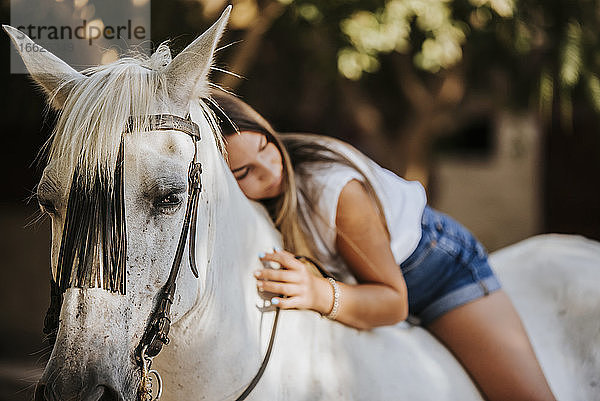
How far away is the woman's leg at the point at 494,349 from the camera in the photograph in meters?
1.75

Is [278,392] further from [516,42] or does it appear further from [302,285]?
[516,42]

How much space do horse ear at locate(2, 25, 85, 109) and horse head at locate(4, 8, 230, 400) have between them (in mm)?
44

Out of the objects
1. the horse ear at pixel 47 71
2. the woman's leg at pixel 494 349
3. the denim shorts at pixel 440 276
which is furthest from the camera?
the denim shorts at pixel 440 276

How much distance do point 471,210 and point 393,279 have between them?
266 inches

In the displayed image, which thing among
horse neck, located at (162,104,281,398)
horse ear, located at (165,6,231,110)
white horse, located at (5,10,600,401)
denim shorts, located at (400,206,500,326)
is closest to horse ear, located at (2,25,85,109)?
white horse, located at (5,10,600,401)

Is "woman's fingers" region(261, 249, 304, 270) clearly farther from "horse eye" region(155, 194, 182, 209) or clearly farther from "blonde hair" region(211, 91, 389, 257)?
"horse eye" region(155, 194, 182, 209)

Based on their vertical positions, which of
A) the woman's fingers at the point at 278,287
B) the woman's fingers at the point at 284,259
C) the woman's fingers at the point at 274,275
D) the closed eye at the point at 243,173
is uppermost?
the closed eye at the point at 243,173

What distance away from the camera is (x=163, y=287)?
1.20 meters

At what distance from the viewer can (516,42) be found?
346cm

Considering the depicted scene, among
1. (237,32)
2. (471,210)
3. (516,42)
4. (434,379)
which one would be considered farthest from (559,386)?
(471,210)

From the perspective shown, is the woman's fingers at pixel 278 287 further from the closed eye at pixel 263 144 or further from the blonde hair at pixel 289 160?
the closed eye at pixel 263 144

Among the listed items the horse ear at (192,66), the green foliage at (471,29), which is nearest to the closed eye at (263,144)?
the horse ear at (192,66)

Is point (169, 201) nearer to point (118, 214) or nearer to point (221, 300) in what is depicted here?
point (118, 214)

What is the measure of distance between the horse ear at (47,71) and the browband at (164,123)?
23 centimetres
